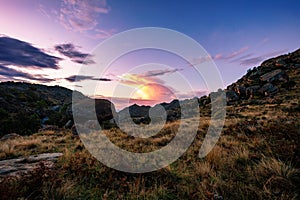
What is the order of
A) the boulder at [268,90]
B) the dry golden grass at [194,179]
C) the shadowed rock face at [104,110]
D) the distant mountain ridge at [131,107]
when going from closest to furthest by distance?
the dry golden grass at [194,179]
the distant mountain ridge at [131,107]
the shadowed rock face at [104,110]
the boulder at [268,90]

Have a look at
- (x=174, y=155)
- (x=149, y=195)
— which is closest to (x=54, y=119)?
(x=174, y=155)

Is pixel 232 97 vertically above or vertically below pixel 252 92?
below

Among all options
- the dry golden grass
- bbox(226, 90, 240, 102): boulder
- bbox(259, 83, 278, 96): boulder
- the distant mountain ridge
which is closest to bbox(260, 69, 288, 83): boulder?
the distant mountain ridge

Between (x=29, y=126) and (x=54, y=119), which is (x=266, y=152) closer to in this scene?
(x=29, y=126)

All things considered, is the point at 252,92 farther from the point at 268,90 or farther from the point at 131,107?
the point at 131,107

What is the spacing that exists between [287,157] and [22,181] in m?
6.45

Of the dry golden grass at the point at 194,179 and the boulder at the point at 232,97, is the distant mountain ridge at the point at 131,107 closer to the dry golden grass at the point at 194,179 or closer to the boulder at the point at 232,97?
the boulder at the point at 232,97

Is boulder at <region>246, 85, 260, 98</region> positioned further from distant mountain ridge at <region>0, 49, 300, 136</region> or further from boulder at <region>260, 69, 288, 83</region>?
boulder at <region>260, 69, 288, 83</region>

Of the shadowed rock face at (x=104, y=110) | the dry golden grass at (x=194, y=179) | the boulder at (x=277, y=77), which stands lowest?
the dry golden grass at (x=194, y=179)

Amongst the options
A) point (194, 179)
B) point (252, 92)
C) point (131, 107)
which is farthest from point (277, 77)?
point (194, 179)

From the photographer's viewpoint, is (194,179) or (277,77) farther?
(277,77)

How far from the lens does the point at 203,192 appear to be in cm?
384

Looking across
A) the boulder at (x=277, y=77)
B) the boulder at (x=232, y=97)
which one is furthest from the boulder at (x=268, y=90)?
the boulder at (x=232, y=97)

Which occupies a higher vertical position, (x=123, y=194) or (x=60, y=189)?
(x=60, y=189)
